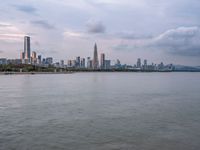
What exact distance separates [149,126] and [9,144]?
9239 millimetres

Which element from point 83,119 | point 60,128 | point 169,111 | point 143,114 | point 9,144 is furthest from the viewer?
point 169,111

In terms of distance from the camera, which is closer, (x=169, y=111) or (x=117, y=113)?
(x=117, y=113)

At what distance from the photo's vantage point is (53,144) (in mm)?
14586

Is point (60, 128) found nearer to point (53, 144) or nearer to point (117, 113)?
point (53, 144)

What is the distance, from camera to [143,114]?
23.6m

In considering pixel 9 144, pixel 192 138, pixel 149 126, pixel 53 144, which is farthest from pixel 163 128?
pixel 9 144

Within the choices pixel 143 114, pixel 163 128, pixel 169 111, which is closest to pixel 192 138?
pixel 163 128

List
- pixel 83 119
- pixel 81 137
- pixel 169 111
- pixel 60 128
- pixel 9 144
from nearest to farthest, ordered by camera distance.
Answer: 1. pixel 9 144
2. pixel 81 137
3. pixel 60 128
4. pixel 83 119
5. pixel 169 111

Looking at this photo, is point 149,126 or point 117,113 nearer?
→ point 149,126

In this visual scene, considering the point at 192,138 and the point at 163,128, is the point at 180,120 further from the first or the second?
the point at 192,138

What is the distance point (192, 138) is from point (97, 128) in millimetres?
5854

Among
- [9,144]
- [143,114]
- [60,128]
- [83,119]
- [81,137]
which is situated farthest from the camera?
[143,114]

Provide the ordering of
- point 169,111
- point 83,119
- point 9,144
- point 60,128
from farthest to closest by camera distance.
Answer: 1. point 169,111
2. point 83,119
3. point 60,128
4. point 9,144

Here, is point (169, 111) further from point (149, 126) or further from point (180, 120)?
point (149, 126)
